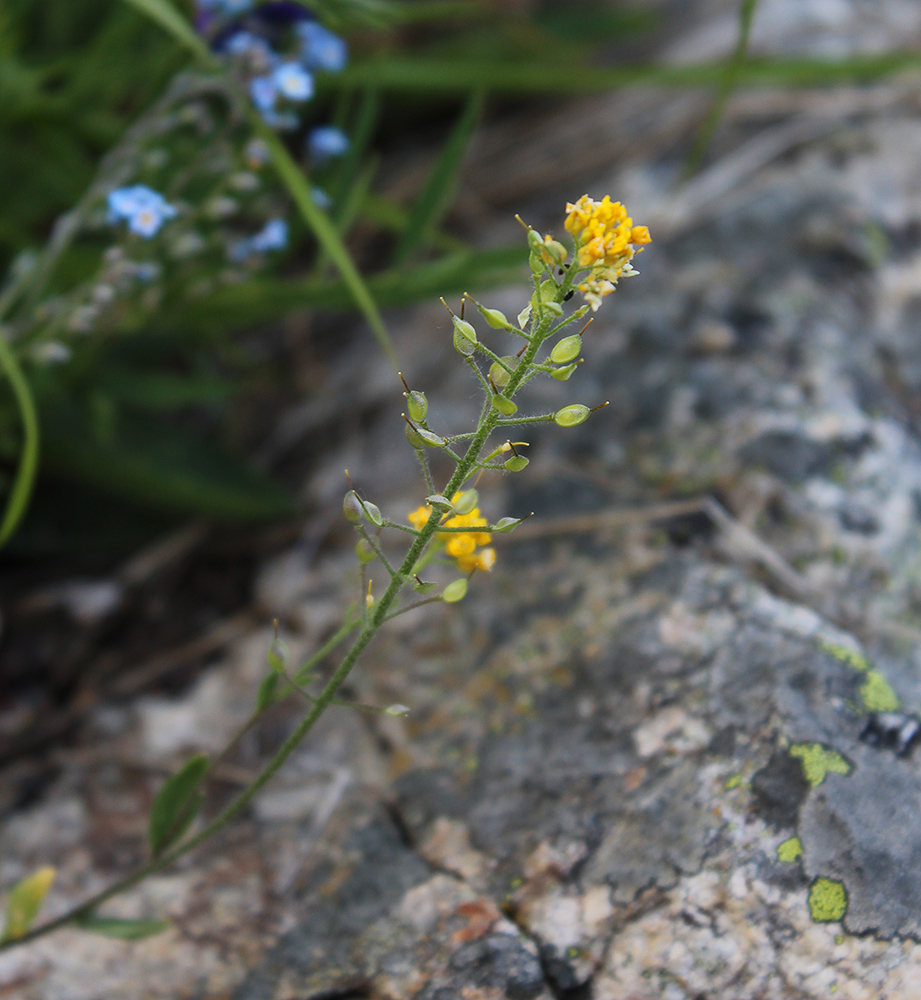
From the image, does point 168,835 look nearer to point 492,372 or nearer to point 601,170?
point 492,372

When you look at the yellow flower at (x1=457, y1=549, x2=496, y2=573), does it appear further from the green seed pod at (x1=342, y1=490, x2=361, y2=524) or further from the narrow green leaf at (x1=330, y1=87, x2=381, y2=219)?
the narrow green leaf at (x1=330, y1=87, x2=381, y2=219)

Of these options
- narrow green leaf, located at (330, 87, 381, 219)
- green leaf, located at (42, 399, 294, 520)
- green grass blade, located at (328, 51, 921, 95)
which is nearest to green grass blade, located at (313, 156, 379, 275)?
narrow green leaf, located at (330, 87, 381, 219)

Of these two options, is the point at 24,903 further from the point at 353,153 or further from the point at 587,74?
the point at 587,74

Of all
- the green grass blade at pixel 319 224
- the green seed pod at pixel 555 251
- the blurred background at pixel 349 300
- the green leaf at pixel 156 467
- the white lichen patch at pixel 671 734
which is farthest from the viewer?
the green leaf at pixel 156 467

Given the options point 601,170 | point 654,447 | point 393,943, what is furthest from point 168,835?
point 601,170

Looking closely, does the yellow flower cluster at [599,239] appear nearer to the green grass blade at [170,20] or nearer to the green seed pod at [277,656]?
the green seed pod at [277,656]

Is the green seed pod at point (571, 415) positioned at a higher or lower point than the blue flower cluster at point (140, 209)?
lower

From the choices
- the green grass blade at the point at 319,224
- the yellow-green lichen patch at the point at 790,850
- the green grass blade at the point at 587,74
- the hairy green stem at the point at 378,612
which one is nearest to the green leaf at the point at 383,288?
the green grass blade at the point at 319,224
